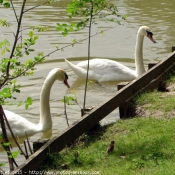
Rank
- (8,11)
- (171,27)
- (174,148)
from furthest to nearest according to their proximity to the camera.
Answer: (8,11)
(171,27)
(174,148)

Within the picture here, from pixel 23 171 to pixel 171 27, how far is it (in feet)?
39.8

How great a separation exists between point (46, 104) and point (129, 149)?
2.51 meters

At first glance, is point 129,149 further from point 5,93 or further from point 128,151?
point 5,93

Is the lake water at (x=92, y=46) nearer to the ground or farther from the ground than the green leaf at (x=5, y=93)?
nearer to the ground

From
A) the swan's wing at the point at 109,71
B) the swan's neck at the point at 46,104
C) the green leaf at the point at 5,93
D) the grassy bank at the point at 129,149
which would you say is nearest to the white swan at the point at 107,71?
the swan's wing at the point at 109,71

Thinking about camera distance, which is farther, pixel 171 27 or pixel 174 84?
pixel 171 27

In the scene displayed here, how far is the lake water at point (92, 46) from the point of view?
9613mm

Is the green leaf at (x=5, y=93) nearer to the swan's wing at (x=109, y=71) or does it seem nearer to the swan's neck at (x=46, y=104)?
the swan's neck at (x=46, y=104)

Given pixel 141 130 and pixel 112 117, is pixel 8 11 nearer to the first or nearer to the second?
pixel 112 117

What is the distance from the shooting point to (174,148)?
5.66 meters

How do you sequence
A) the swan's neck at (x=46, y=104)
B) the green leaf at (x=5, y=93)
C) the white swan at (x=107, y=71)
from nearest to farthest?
the green leaf at (x=5, y=93)
the swan's neck at (x=46, y=104)
the white swan at (x=107, y=71)

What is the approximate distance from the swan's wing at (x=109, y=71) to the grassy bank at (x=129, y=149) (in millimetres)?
4351

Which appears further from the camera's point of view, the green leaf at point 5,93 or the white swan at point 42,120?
the white swan at point 42,120

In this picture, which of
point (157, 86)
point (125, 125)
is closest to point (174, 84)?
point (157, 86)
